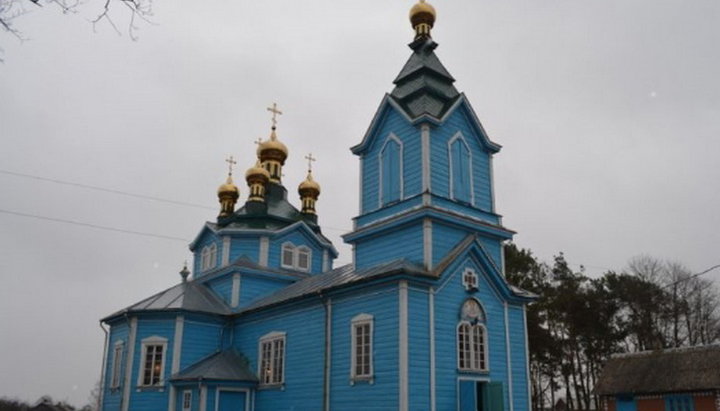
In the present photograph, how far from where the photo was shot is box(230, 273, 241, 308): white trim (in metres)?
26.2

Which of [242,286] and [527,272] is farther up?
[527,272]

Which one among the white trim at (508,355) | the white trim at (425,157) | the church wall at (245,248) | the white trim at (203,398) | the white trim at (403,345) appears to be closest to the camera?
the white trim at (403,345)

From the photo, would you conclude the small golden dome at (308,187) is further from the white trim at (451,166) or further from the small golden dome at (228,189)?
the white trim at (451,166)

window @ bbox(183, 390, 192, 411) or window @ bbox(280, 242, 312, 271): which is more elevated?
window @ bbox(280, 242, 312, 271)

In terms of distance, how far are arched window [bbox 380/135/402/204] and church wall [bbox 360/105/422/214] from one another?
17 cm

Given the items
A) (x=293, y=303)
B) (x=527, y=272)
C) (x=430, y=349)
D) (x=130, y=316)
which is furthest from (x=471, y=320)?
(x=527, y=272)

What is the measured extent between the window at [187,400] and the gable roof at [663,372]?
21.4 metres

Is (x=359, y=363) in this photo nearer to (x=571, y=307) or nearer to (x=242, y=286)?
(x=242, y=286)

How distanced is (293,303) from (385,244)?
4.02 m

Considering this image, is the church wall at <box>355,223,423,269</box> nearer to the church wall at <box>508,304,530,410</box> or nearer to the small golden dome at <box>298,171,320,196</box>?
the church wall at <box>508,304,530,410</box>

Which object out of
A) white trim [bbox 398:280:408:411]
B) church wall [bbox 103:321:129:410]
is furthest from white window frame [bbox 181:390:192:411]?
white trim [bbox 398:280:408:411]

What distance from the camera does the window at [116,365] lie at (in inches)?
969

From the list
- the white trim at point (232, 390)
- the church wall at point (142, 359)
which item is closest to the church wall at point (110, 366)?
the church wall at point (142, 359)

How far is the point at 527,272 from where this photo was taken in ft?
131
